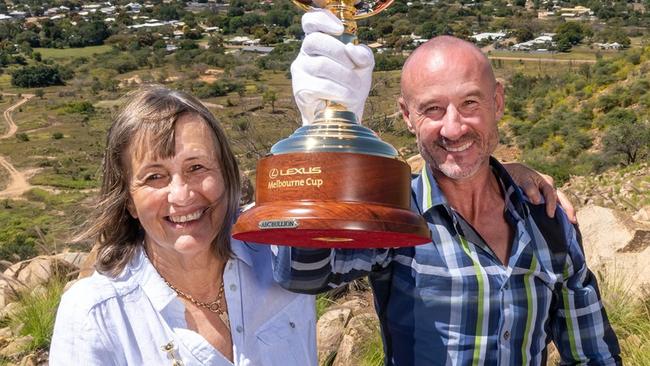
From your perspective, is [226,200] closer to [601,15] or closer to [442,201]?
[442,201]

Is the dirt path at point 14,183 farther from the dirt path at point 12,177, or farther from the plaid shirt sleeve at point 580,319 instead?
the plaid shirt sleeve at point 580,319

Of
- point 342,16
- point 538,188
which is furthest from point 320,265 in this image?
point 538,188

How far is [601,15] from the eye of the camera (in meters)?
83.2

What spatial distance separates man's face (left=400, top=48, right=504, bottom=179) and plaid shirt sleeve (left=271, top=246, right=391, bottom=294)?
40 centimetres

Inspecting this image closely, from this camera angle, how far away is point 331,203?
210 cm

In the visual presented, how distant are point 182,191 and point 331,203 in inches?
21.5

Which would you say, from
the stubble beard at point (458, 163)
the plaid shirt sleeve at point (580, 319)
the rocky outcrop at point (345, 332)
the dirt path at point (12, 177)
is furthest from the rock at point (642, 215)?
the dirt path at point (12, 177)

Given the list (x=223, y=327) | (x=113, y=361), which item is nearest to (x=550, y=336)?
(x=223, y=327)

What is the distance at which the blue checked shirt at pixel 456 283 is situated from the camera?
243cm

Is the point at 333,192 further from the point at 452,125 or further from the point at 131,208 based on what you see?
the point at 131,208

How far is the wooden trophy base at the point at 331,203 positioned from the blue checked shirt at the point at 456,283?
17 cm

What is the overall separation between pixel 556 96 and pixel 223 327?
38.7 metres

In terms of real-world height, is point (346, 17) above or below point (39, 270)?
above

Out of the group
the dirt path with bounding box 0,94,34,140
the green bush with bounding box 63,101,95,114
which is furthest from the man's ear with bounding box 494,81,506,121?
the green bush with bounding box 63,101,95,114
